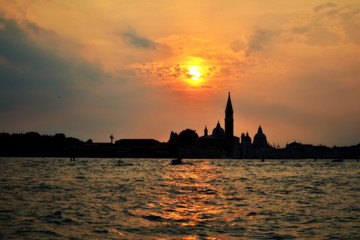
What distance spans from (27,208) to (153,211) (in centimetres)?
605

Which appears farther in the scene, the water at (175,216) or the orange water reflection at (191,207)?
the orange water reflection at (191,207)

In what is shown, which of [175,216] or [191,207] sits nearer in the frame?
[175,216]

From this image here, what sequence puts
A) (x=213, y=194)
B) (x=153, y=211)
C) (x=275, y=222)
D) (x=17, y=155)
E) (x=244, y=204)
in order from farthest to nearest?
1. (x=17, y=155)
2. (x=213, y=194)
3. (x=244, y=204)
4. (x=153, y=211)
5. (x=275, y=222)

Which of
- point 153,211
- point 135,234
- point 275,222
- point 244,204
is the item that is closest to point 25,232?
point 135,234

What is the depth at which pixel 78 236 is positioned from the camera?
1589cm

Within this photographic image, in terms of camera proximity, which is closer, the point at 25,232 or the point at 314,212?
the point at 25,232

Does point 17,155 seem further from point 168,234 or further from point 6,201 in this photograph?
point 168,234

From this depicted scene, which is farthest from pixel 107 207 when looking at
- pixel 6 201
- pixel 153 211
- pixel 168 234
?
pixel 168 234

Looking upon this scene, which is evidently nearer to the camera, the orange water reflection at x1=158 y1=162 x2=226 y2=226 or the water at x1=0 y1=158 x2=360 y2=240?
the water at x1=0 y1=158 x2=360 y2=240

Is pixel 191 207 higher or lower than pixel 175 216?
higher

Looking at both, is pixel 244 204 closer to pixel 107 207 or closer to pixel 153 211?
pixel 153 211

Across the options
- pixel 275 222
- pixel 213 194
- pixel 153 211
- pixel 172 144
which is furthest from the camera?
pixel 172 144

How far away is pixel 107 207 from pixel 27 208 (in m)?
3.74

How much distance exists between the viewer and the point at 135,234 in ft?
53.3
